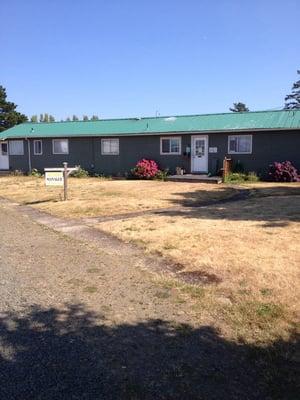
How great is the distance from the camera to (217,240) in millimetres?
8125

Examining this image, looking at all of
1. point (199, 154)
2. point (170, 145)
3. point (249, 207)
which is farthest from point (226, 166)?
point (249, 207)

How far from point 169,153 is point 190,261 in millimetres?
18120

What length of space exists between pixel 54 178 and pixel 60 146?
1374 centimetres

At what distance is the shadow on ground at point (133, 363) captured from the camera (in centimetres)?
333

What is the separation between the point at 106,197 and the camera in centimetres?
1605

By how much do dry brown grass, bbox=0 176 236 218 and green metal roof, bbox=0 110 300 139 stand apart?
16.5ft

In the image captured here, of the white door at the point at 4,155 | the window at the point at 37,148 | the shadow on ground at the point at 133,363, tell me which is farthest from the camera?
the white door at the point at 4,155

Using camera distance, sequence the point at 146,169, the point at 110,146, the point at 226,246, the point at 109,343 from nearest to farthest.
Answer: the point at 109,343 → the point at 226,246 → the point at 146,169 → the point at 110,146

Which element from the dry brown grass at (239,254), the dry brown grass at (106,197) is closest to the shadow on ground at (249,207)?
the dry brown grass at (239,254)

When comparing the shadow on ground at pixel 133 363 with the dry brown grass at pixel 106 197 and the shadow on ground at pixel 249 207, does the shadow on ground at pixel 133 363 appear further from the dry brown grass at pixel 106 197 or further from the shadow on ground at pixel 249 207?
the dry brown grass at pixel 106 197

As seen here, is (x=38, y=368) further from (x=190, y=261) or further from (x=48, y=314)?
(x=190, y=261)

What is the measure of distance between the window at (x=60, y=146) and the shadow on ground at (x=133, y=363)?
24.4m

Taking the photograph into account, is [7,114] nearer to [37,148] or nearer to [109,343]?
[37,148]

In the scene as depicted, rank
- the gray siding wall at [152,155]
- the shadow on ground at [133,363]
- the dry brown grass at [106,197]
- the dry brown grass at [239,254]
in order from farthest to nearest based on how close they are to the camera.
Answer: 1. the gray siding wall at [152,155]
2. the dry brown grass at [106,197]
3. the dry brown grass at [239,254]
4. the shadow on ground at [133,363]
